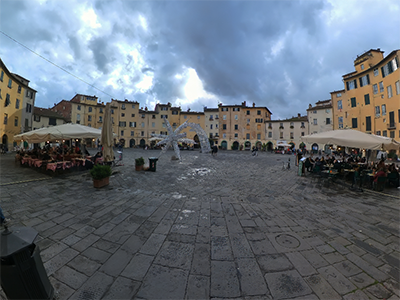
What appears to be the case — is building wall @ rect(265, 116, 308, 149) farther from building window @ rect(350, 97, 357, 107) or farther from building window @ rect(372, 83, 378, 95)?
Answer: building window @ rect(372, 83, 378, 95)

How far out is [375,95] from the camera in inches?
967

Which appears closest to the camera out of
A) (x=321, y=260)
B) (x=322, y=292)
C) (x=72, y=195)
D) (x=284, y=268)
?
(x=322, y=292)

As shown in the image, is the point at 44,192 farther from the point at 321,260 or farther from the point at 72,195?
the point at 321,260

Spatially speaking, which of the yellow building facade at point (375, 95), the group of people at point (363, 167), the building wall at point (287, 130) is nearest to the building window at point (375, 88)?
the yellow building facade at point (375, 95)

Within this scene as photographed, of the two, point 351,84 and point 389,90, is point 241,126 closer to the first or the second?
point 351,84

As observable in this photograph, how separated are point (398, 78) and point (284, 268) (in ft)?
99.8

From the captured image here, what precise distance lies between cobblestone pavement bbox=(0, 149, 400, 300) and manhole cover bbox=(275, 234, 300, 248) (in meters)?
0.02

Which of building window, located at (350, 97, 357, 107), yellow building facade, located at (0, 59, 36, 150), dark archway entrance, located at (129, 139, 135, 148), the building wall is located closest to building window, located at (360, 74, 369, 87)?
building window, located at (350, 97, 357, 107)

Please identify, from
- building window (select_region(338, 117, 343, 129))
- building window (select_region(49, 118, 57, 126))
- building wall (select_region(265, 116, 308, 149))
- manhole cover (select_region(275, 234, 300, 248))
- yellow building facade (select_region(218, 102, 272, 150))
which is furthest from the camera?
yellow building facade (select_region(218, 102, 272, 150))

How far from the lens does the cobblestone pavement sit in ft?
7.32

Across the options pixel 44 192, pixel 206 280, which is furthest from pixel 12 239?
pixel 44 192

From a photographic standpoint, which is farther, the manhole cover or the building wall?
the building wall

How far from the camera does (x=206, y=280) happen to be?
92.6 inches

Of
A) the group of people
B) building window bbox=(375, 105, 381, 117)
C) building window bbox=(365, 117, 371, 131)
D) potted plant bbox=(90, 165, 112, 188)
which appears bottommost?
potted plant bbox=(90, 165, 112, 188)
